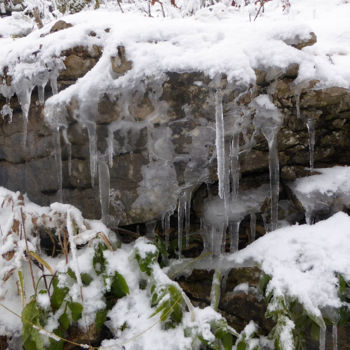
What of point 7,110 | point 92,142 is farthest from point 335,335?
point 7,110

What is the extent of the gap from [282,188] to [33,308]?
1465 millimetres

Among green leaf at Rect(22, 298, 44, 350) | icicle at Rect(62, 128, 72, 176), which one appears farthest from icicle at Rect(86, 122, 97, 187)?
green leaf at Rect(22, 298, 44, 350)

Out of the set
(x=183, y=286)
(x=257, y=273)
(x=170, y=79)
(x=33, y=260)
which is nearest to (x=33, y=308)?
(x=33, y=260)

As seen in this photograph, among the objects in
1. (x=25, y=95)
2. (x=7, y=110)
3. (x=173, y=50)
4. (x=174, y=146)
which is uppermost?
(x=173, y=50)

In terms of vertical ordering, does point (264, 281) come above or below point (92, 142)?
below

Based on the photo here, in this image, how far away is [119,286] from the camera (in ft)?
4.93

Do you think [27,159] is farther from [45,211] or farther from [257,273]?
[257,273]

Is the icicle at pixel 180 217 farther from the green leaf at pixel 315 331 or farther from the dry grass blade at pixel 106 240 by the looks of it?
the green leaf at pixel 315 331

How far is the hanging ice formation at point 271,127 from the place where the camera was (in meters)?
1.71

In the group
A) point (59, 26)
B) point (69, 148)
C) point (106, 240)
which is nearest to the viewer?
point (106, 240)

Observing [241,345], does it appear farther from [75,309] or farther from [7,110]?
[7,110]

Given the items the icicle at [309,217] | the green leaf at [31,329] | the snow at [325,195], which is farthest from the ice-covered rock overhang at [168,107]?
the green leaf at [31,329]

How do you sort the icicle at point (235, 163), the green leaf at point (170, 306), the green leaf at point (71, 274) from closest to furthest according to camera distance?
Answer: the green leaf at point (170, 306) → the green leaf at point (71, 274) → the icicle at point (235, 163)

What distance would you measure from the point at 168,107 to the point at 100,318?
108 centimetres
